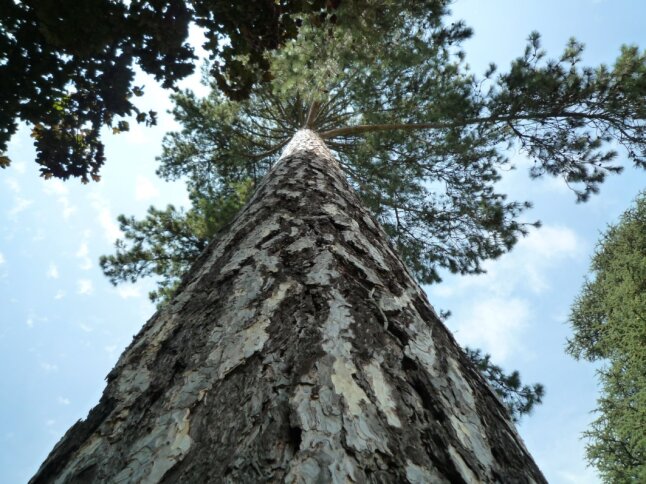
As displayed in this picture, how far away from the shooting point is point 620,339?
8203 mm

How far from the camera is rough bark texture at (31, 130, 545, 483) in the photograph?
0.65 metres

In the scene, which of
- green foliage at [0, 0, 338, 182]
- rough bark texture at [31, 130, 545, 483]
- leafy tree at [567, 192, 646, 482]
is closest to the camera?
rough bark texture at [31, 130, 545, 483]

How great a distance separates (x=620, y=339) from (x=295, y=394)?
33.4 ft

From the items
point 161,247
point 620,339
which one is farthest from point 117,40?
point 620,339

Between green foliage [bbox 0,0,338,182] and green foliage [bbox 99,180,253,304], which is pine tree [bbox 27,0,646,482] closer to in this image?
green foliage [bbox 0,0,338,182]

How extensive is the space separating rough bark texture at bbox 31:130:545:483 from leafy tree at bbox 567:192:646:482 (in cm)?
670

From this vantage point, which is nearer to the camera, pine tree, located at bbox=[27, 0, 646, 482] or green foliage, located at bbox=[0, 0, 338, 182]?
pine tree, located at bbox=[27, 0, 646, 482]

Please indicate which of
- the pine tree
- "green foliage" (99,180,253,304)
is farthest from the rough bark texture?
"green foliage" (99,180,253,304)

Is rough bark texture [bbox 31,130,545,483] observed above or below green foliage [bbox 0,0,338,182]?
below

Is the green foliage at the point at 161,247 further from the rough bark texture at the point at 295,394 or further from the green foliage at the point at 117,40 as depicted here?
the rough bark texture at the point at 295,394

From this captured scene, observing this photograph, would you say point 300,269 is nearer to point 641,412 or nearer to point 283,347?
point 283,347

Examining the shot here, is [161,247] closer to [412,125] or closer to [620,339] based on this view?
[412,125]

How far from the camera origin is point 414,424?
75 centimetres

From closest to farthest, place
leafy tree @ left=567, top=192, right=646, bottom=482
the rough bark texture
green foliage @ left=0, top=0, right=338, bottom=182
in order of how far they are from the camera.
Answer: the rough bark texture, green foliage @ left=0, top=0, right=338, bottom=182, leafy tree @ left=567, top=192, right=646, bottom=482
